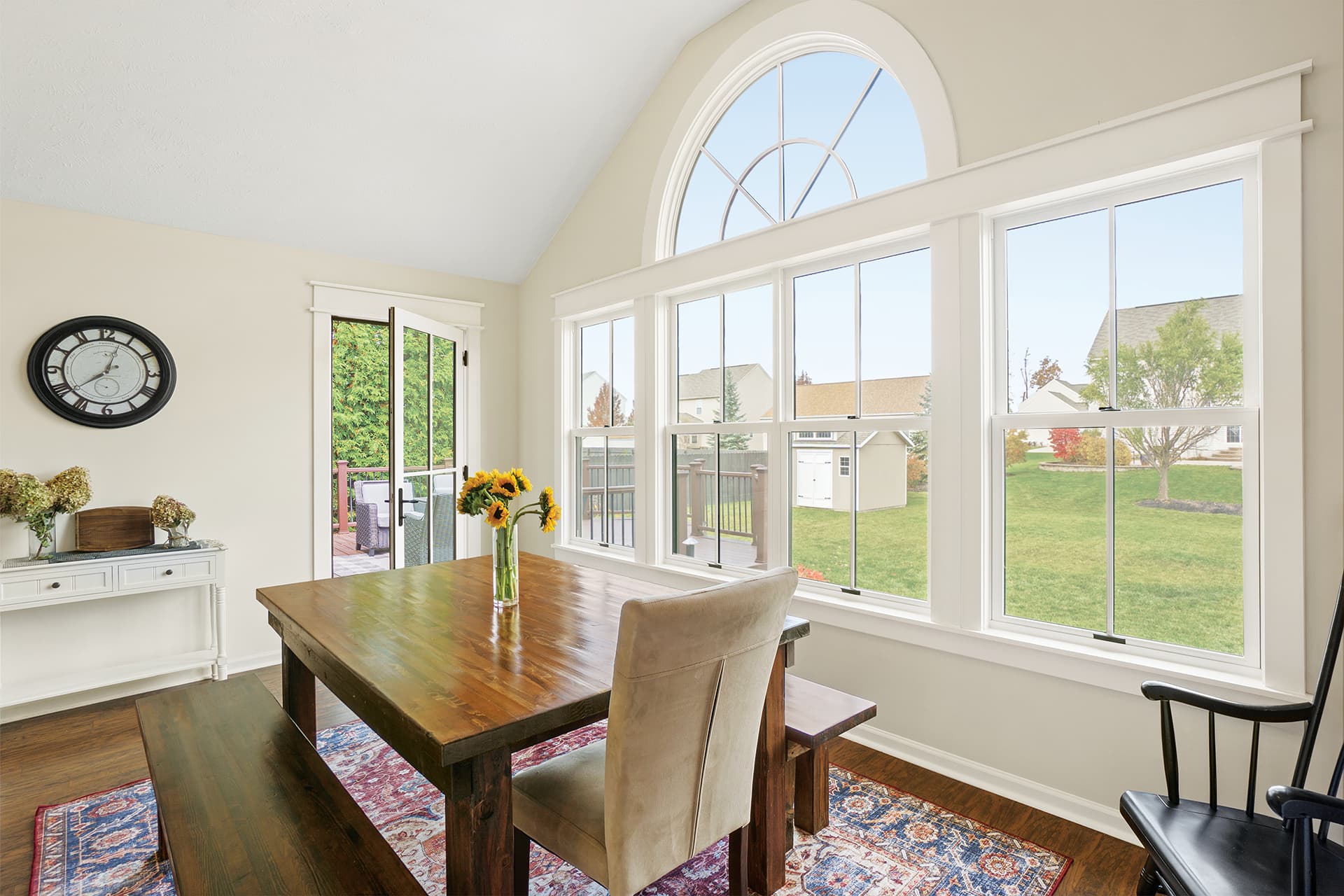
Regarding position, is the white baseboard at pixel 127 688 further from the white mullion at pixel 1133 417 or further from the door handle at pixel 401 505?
the white mullion at pixel 1133 417

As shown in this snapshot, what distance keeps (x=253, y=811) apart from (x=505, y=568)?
0.84m

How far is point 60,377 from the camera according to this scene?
315cm

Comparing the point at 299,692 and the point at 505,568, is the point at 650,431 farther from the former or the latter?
the point at 299,692

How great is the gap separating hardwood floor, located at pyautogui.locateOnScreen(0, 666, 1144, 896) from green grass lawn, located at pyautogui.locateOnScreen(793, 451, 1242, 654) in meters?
0.68

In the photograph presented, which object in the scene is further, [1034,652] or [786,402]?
[786,402]

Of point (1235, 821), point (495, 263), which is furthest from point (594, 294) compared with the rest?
point (1235, 821)

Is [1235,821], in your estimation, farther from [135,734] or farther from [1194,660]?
[135,734]

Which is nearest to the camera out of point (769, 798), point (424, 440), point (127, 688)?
point (769, 798)

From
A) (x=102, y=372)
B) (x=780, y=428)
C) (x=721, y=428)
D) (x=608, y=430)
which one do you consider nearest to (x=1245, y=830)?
(x=780, y=428)

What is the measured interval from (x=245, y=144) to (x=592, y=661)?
331 centimetres

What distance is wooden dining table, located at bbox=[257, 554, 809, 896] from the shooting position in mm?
1224

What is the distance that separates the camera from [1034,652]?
7.25ft

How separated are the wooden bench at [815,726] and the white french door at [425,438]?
7.62 feet

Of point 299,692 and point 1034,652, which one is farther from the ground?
point 1034,652
